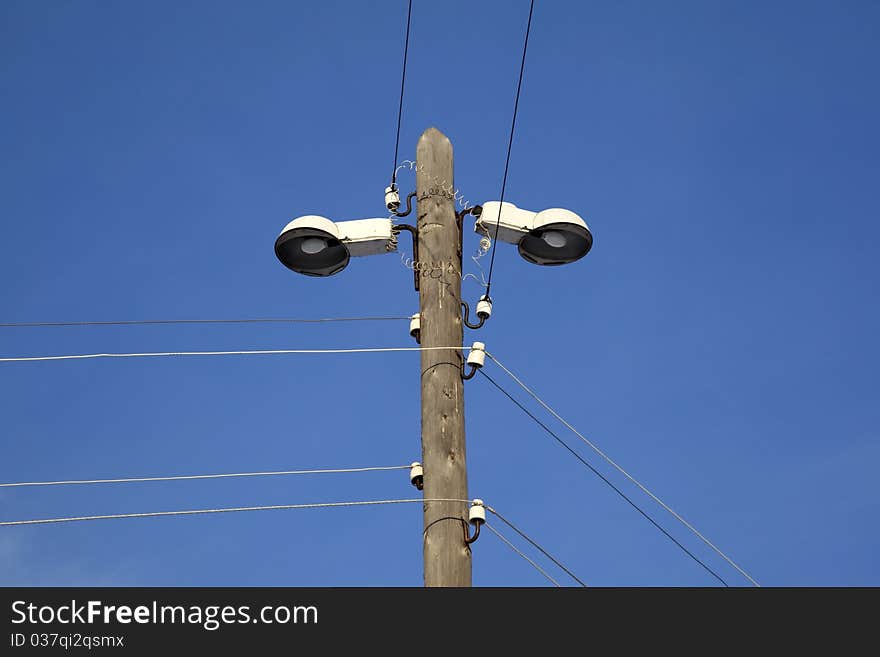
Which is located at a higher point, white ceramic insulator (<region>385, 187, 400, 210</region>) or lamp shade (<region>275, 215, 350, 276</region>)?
white ceramic insulator (<region>385, 187, 400, 210</region>)

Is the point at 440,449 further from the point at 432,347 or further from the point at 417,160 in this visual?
the point at 417,160

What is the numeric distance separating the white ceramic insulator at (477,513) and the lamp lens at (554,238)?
7.28 feet

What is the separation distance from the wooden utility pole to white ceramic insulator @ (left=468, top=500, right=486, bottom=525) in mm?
45

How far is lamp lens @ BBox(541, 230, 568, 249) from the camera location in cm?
1100

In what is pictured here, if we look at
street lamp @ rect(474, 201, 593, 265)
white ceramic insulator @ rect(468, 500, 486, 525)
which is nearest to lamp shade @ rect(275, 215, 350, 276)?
street lamp @ rect(474, 201, 593, 265)

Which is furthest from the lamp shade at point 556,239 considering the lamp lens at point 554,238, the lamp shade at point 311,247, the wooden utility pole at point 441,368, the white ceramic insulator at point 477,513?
the white ceramic insulator at point 477,513

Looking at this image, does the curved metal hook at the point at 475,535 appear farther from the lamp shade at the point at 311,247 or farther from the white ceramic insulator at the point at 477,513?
the lamp shade at the point at 311,247

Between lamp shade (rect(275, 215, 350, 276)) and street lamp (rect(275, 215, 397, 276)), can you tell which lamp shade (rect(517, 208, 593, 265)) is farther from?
lamp shade (rect(275, 215, 350, 276))

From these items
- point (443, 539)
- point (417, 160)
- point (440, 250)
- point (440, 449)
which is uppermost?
point (417, 160)

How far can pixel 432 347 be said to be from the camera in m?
10.3

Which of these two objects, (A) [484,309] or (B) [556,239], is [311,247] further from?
(B) [556,239]
